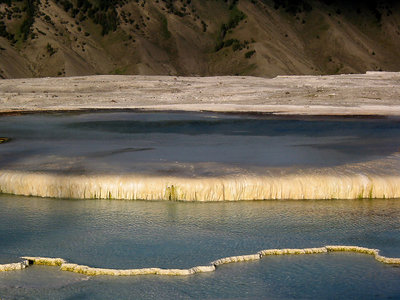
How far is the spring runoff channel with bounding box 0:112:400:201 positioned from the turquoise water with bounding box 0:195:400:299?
0.73ft

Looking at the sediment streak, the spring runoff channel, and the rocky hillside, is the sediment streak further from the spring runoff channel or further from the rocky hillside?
the rocky hillside

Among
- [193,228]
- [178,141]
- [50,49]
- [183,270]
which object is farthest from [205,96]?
[50,49]

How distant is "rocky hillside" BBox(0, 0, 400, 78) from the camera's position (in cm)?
4816

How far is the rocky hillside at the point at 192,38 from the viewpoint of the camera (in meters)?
48.2

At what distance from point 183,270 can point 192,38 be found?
48315mm

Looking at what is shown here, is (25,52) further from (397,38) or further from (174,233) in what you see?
(174,233)

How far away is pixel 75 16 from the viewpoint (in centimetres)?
5247

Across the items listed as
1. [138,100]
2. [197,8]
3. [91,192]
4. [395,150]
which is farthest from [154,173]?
[197,8]

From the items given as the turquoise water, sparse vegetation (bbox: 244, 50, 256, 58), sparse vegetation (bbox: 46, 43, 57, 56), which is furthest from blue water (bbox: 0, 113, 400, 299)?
sparse vegetation (bbox: 244, 50, 256, 58)

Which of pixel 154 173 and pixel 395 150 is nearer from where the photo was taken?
pixel 154 173

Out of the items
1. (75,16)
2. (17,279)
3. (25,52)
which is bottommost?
(17,279)

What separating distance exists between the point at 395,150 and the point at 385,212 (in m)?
3.30

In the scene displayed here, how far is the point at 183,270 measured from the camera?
7098mm

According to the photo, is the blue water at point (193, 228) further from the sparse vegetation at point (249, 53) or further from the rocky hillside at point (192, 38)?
the sparse vegetation at point (249, 53)
